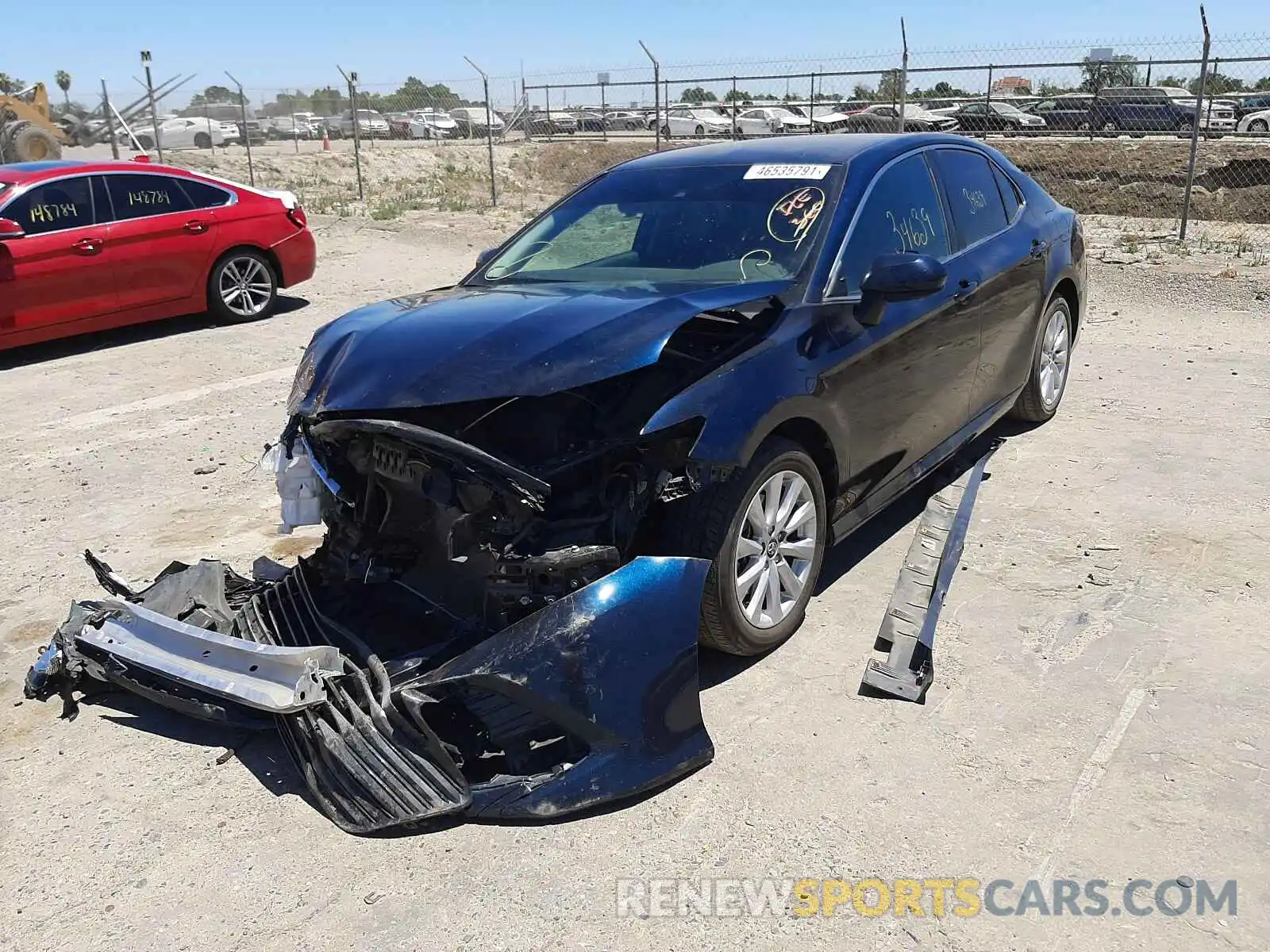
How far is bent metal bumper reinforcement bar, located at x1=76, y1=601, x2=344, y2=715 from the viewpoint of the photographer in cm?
314

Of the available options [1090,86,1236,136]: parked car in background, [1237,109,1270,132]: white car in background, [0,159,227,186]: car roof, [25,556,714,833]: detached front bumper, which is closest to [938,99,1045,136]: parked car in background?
[1090,86,1236,136]: parked car in background

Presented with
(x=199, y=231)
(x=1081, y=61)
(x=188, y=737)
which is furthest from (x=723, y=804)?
(x=1081, y=61)

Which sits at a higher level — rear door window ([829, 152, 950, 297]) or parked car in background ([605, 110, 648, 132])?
parked car in background ([605, 110, 648, 132])

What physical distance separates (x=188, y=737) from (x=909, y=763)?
7.62 feet

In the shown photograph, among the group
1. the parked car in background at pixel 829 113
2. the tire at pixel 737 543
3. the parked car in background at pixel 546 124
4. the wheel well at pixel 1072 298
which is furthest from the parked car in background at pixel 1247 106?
the tire at pixel 737 543

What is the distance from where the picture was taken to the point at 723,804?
3100 mm

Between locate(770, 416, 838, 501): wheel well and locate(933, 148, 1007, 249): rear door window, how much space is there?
5.36ft

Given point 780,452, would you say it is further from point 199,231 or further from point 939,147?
point 199,231

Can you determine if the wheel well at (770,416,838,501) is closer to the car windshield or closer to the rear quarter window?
the car windshield

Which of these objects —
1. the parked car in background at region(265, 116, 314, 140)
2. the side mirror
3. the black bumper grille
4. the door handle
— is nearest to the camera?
the black bumper grille

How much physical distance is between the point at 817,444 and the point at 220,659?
2168 mm

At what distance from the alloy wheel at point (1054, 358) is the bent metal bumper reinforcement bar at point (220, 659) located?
4548 mm

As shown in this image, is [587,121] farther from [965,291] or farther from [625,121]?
[965,291]

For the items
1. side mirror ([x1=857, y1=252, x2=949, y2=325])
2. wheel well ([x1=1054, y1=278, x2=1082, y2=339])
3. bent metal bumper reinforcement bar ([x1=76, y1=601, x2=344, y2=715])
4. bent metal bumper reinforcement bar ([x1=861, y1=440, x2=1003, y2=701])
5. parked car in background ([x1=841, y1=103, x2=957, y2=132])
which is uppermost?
parked car in background ([x1=841, y1=103, x2=957, y2=132])
